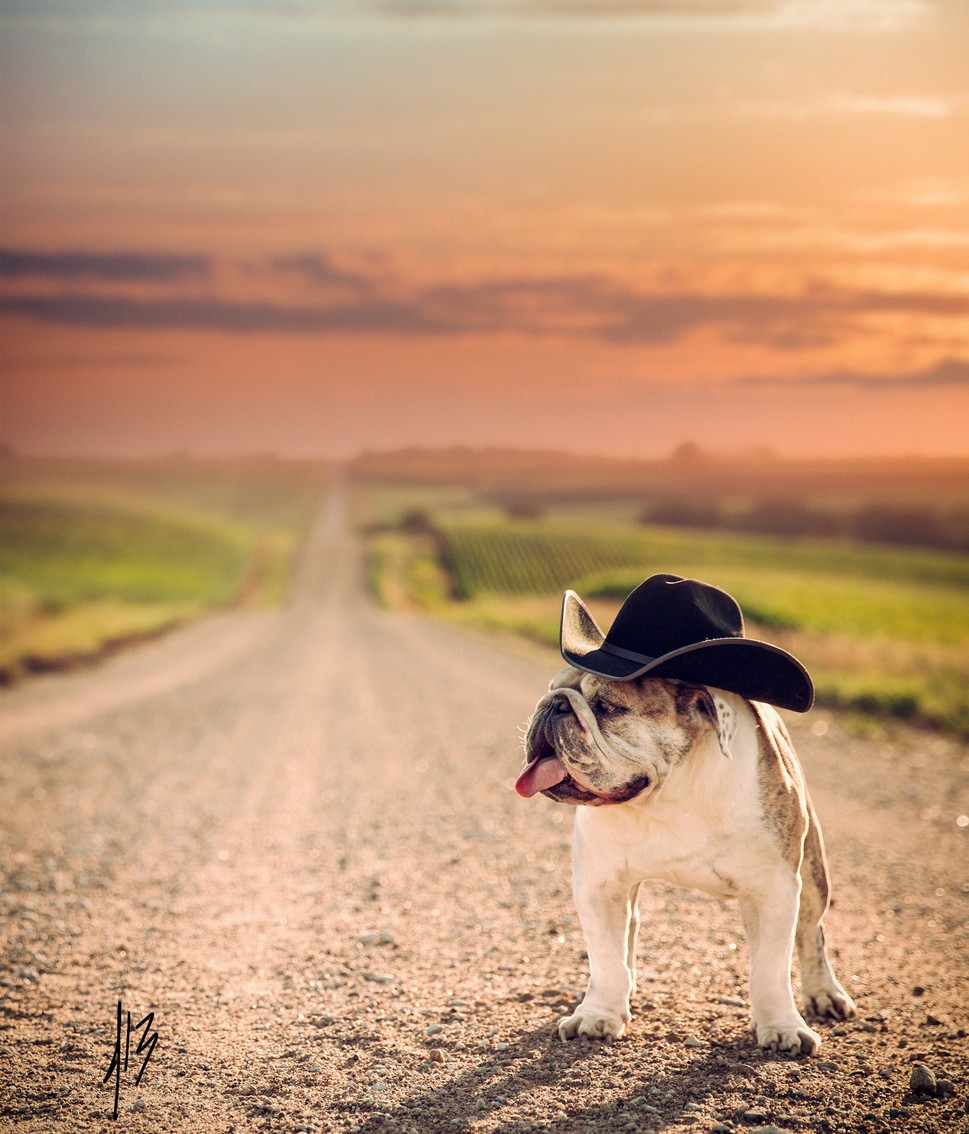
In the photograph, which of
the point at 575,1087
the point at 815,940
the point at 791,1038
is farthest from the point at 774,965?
the point at 575,1087

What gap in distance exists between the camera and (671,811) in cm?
410

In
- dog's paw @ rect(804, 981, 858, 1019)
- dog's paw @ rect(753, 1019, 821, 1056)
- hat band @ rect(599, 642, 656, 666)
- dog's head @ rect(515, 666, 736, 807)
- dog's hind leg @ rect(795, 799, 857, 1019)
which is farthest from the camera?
dog's paw @ rect(804, 981, 858, 1019)

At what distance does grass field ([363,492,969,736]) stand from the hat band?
11.6m

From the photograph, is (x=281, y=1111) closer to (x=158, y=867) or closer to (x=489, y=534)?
(x=158, y=867)

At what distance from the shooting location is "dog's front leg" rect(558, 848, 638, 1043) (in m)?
4.33

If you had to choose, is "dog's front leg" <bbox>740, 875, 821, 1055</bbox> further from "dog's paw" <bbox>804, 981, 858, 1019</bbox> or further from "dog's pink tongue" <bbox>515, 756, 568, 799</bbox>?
"dog's pink tongue" <bbox>515, 756, 568, 799</bbox>

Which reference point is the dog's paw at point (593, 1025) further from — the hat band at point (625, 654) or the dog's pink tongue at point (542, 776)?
the hat band at point (625, 654)

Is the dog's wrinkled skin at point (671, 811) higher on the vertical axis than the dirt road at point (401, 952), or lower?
higher

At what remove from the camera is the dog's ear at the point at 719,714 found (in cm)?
400

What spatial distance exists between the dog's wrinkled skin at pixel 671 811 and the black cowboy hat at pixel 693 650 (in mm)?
81

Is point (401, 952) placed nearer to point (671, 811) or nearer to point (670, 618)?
point (671, 811)

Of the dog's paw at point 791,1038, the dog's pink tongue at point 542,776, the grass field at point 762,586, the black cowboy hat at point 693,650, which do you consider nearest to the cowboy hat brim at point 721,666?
the black cowboy hat at point 693,650
